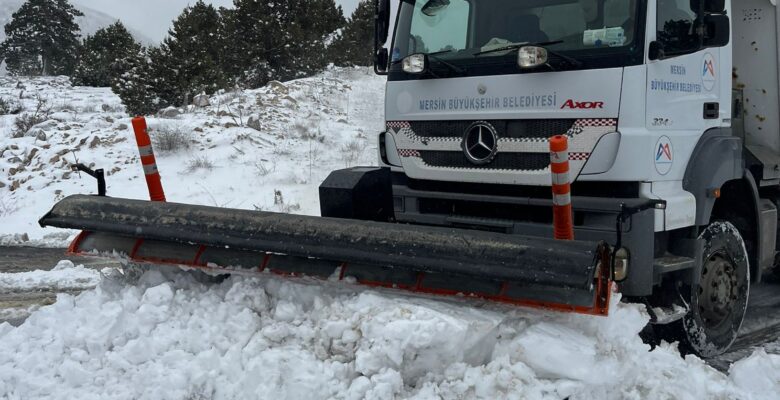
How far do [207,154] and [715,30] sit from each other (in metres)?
10.3

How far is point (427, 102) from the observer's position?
5.38 metres

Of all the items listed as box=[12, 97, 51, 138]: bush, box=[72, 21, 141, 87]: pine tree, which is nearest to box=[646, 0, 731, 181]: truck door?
box=[12, 97, 51, 138]: bush

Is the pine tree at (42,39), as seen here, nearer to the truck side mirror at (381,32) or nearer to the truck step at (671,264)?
the truck side mirror at (381,32)

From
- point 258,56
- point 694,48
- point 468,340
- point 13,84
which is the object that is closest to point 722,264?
point 694,48

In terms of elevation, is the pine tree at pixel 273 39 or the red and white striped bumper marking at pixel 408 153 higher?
the pine tree at pixel 273 39

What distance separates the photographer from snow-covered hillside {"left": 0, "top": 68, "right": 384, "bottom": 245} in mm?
11539

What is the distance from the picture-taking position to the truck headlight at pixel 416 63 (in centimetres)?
525

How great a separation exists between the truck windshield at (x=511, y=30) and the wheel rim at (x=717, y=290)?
186cm

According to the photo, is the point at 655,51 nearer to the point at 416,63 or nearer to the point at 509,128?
the point at 509,128

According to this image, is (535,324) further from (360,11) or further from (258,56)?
(360,11)

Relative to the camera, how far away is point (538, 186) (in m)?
4.88

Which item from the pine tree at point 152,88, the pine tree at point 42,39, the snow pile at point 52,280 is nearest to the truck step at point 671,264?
the snow pile at point 52,280

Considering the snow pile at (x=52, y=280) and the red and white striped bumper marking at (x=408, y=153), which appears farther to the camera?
the snow pile at (x=52, y=280)

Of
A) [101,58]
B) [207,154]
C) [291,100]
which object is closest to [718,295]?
[207,154]
